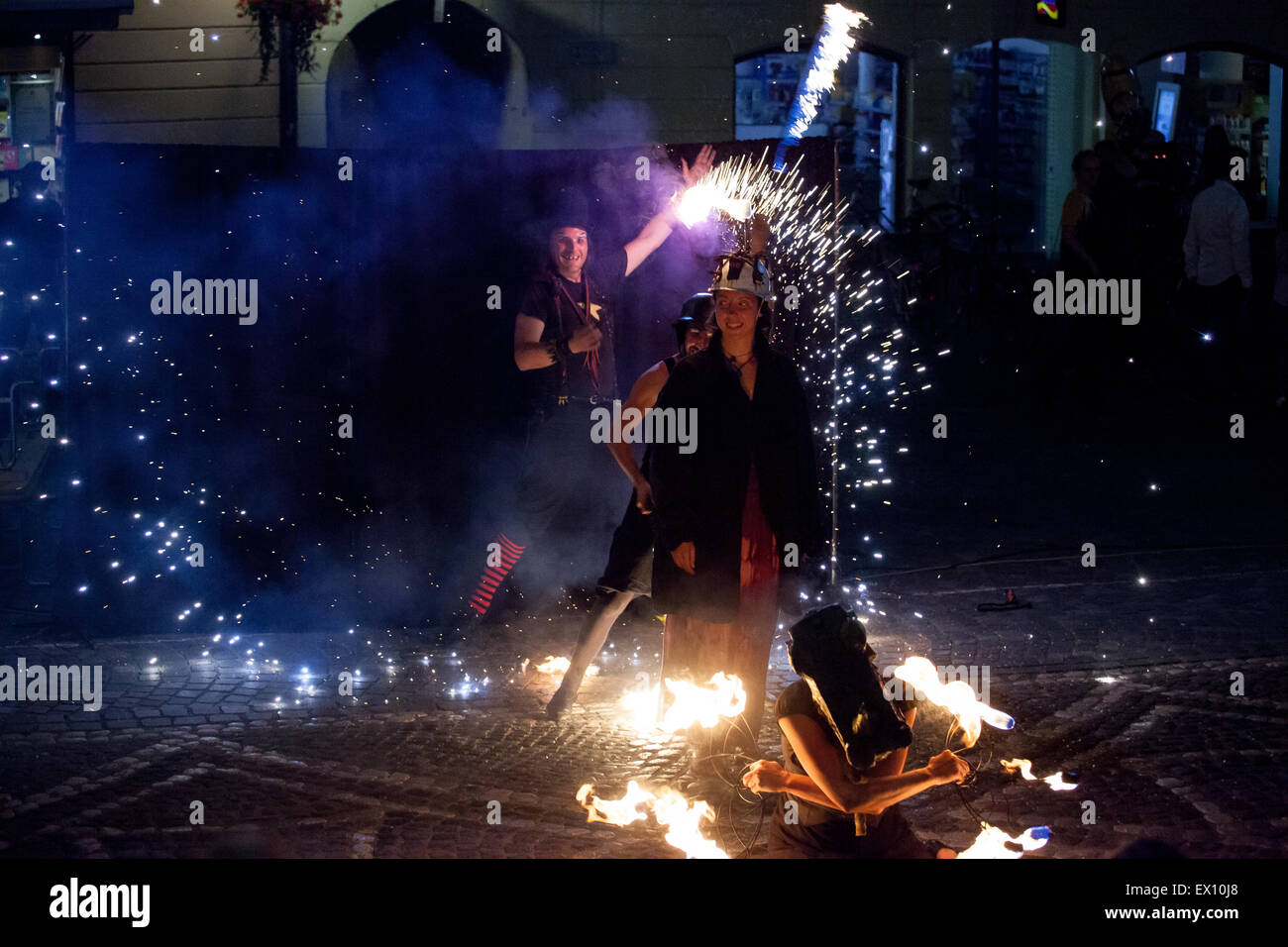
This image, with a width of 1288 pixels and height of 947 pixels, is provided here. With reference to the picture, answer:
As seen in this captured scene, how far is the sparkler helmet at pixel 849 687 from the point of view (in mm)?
3596

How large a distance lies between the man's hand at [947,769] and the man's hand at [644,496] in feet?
6.58

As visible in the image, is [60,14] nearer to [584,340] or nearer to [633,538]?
[584,340]

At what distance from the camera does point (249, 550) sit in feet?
23.9

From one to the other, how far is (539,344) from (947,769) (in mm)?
3540

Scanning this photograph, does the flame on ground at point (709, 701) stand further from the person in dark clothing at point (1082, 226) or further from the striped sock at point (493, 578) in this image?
the person in dark clothing at point (1082, 226)

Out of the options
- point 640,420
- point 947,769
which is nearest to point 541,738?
point 640,420

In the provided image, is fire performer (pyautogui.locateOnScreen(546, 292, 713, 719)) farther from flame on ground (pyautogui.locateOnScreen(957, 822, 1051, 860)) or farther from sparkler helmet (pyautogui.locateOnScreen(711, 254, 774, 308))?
flame on ground (pyautogui.locateOnScreen(957, 822, 1051, 860))

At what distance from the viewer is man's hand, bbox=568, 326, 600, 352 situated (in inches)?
259

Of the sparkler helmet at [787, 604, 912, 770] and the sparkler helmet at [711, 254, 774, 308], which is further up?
the sparkler helmet at [711, 254, 774, 308]

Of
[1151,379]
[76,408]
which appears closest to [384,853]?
[76,408]

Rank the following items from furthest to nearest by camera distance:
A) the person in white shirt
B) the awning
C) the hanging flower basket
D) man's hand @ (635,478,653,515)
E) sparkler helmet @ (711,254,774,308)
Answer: the hanging flower basket < the awning < the person in white shirt < man's hand @ (635,478,653,515) < sparkler helmet @ (711,254,774,308)

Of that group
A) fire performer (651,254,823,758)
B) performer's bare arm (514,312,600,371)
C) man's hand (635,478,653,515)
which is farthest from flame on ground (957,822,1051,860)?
performer's bare arm (514,312,600,371)

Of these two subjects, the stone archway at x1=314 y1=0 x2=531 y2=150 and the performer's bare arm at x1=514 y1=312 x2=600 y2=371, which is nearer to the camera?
the performer's bare arm at x1=514 y1=312 x2=600 y2=371

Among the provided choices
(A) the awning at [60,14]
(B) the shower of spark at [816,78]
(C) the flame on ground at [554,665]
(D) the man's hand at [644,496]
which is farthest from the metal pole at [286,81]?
(D) the man's hand at [644,496]
